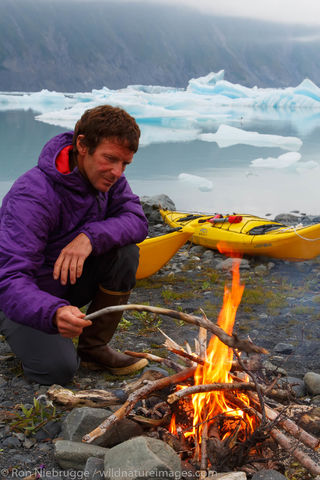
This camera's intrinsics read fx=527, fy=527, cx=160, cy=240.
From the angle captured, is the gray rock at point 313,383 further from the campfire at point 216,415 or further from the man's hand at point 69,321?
the man's hand at point 69,321

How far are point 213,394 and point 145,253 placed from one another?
3286 millimetres

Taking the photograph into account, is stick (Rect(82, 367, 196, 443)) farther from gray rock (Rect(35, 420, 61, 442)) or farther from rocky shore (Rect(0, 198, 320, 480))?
gray rock (Rect(35, 420, 61, 442))

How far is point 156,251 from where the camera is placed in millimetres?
5797

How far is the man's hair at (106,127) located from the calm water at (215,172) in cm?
1055

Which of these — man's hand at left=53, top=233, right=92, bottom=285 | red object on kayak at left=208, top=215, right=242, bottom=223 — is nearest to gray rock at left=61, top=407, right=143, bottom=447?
man's hand at left=53, top=233, right=92, bottom=285

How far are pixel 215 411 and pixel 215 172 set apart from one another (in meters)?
16.4

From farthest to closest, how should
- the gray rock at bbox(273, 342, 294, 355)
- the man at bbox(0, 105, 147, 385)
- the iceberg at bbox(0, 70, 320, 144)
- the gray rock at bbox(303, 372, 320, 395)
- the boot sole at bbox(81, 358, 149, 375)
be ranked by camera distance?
the iceberg at bbox(0, 70, 320, 144) < the gray rock at bbox(273, 342, 294, 355) < the boot sole at bbox(81, 358, 149, 375) < the gray rock at bbox(303, 372, 320, 395) < the man at bbox(0, 105, 147, 385)

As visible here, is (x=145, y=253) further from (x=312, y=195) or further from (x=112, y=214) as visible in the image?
(x=312, y=195)

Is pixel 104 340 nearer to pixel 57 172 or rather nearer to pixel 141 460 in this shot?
pixel 57 172

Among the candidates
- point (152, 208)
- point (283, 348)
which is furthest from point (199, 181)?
point (283, 348)

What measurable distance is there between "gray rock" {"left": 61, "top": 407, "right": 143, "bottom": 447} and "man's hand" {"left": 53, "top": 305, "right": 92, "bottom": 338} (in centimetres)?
41

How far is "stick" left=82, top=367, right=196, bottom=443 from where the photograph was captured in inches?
92.6

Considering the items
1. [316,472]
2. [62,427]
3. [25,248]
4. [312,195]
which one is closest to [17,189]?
[25,248]

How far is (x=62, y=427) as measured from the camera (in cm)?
257
